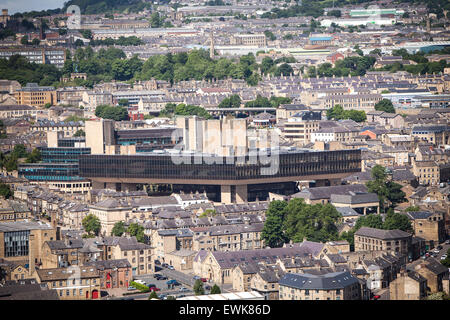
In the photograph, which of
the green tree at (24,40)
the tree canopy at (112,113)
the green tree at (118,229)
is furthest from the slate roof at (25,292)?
the green tree at (24,40)

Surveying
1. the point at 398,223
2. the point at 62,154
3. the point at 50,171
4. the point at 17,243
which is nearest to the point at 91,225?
the point at 17,243

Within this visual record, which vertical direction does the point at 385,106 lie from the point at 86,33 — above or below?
below

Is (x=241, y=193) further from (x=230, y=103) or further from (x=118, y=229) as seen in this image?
(x=230, y=103)

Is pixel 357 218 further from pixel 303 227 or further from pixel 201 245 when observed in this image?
pixel 201 245

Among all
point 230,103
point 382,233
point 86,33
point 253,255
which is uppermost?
point 86,33

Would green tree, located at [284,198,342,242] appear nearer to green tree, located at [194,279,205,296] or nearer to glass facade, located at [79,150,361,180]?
glass facade, located at [79,150,361,180]
